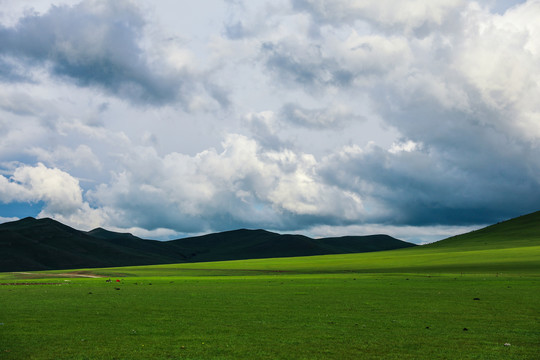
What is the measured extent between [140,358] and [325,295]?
18.2 metres

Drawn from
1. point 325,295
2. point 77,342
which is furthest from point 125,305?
point 325,295

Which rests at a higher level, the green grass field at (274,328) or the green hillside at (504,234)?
the green hillside at (504,234)

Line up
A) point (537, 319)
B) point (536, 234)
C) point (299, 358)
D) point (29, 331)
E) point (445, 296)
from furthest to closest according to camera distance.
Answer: point (536, 234) < point (445, 296) < point (537, 319) < point (29, 331) < point (299, 358)

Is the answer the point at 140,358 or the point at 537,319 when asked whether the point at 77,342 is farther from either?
the point at 537,319

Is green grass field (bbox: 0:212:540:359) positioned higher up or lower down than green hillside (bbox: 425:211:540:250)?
lower down

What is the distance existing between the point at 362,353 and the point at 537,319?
31.4 feet

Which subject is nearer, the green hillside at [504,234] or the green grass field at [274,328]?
the green grass field at [274,328]

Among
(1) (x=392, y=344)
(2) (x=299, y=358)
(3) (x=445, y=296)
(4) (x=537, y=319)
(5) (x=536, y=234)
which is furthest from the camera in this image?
(5) (x=536, y=234)

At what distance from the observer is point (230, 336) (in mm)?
15094

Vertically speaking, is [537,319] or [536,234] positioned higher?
[536,234]

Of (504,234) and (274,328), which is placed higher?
(504,234)

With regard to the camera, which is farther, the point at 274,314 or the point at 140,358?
the point at 274,314

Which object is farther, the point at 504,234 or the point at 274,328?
the point at 504,234

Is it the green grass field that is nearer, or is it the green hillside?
the green grass field
